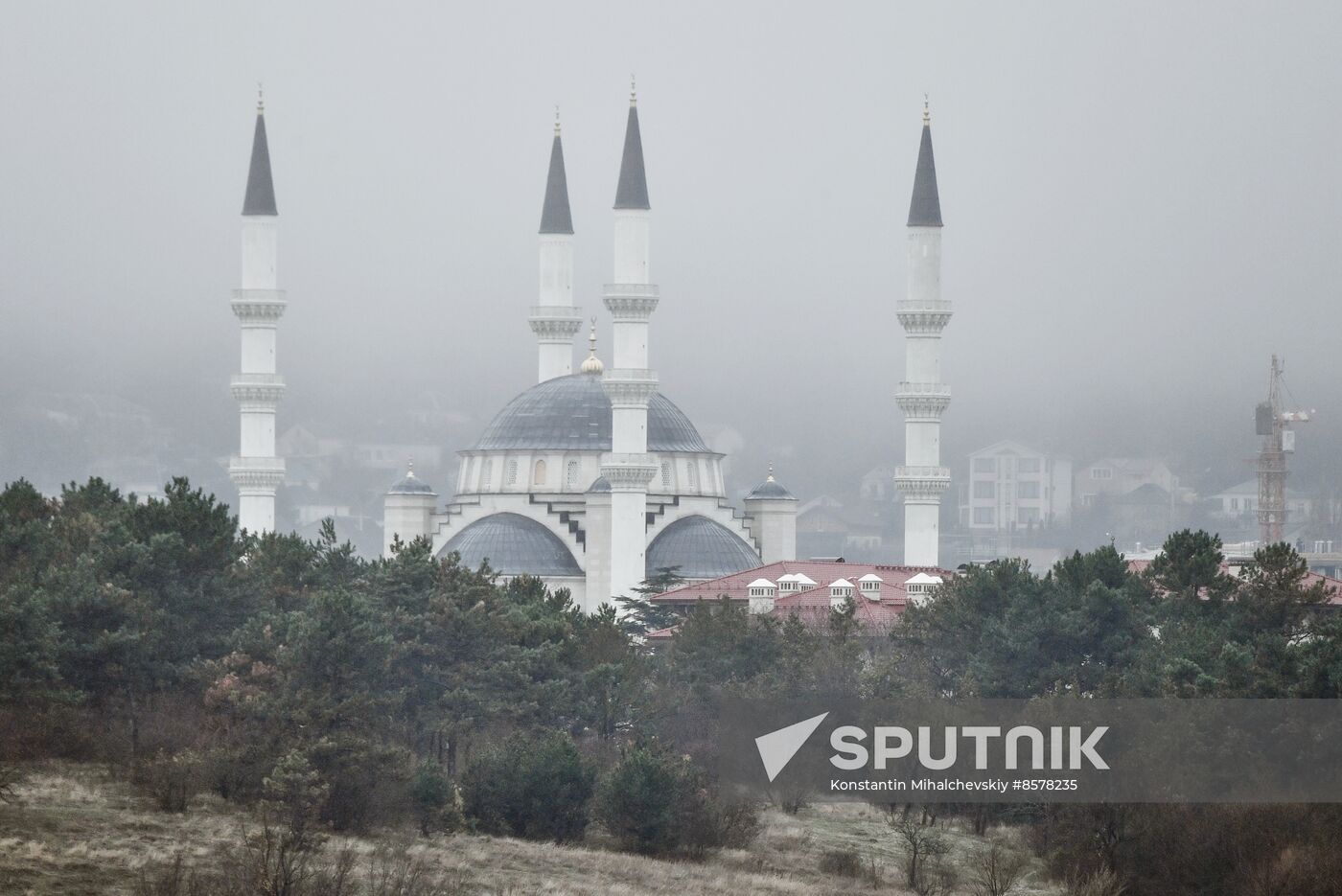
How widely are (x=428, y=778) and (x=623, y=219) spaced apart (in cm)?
3791

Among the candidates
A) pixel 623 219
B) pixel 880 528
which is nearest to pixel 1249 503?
pixel 880 528

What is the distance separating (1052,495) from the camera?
349 ft

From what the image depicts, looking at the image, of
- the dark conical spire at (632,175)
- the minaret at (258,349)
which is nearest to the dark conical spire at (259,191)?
the minaret at (258,349)

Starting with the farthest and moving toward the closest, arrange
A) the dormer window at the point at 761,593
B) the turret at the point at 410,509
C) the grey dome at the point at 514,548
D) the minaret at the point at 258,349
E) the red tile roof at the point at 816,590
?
the turret at the point at 410,509
the grey dome at the point at 514,548
the minaret at the point at 258,349
the dormer window at the point at 761,593
the red tile roof at the point at 816,590

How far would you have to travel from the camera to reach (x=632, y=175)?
72562 millimetres

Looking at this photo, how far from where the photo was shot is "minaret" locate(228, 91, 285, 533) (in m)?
75.4

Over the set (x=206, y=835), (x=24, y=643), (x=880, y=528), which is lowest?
(x=206, y=835)

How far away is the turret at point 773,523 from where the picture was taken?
8500cm

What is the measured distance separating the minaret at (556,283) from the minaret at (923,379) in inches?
686

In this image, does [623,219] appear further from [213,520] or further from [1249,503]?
[1249,503]

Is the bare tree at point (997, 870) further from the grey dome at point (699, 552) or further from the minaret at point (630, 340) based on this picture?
the grey dome at point (699, 552)

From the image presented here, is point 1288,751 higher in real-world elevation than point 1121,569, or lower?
lower

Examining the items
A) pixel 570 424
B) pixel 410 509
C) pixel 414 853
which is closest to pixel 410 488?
pixel 410 509

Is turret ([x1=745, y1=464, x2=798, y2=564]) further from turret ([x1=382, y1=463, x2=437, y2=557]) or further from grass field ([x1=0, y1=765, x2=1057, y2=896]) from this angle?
grass field ([x1=0, y1=765, x2=1057, y2=896])
